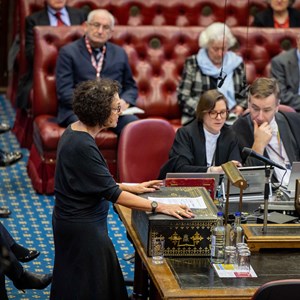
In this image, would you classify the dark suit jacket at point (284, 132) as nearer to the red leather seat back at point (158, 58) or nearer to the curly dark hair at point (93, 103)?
the curly dark hair at point (93, 103)

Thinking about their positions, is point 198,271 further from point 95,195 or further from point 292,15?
point 292,15

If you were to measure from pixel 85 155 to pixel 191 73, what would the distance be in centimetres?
326

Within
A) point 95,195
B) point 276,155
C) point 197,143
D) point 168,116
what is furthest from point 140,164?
point 168,116

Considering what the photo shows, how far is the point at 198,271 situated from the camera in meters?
4.45

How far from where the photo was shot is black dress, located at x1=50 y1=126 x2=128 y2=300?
183 inches

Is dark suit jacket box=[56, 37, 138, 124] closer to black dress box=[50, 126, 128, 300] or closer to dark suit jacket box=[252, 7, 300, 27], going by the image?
dark suit jacket box=[252, 7, 300, 27]

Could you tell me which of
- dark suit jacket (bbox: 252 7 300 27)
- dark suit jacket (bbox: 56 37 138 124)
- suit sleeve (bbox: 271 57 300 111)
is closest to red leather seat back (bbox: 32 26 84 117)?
dark suit jacket (bbox: 56 37 138 124)

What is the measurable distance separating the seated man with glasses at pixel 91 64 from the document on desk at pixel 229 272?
123 inches

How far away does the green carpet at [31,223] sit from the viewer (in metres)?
6.12

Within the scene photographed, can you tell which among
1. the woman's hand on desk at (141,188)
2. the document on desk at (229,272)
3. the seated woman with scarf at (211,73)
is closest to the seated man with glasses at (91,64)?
the seated woman with scarf at (211,73)

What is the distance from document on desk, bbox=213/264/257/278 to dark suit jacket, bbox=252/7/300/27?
4597 millimetres

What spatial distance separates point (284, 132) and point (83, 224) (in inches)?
74.0

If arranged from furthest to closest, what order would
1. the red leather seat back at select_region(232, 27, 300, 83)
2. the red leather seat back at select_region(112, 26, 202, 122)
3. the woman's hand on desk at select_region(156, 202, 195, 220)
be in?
the red leather seat back at select_region(232, 27, 300, 83), the red leather seat back at select_region(112, 26, 202, 122), the woman's hand on desk at select_region(156, 202, 195, 220)

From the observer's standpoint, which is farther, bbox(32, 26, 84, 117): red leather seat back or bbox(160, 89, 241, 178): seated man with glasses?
bbox(32, 26, 84, 117): red leather seat back
